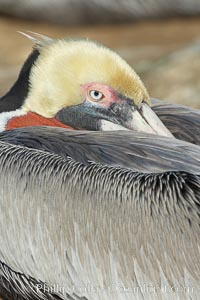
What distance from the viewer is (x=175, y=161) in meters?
3.76

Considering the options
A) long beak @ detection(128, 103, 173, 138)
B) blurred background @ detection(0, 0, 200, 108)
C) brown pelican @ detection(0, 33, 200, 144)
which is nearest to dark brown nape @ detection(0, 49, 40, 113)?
brown pelican @ detection(0, 33, 200, 144)

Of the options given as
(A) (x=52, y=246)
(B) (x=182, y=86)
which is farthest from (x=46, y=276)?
(B) (x=182, y=86)

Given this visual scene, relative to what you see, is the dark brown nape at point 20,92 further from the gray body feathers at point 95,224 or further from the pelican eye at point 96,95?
the gray body feathers at point 95,224

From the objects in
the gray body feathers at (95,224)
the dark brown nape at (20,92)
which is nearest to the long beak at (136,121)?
the dark brown nape at (20,92)

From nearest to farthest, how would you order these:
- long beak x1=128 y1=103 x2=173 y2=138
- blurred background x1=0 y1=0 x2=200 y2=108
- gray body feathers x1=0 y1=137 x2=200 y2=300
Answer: gray body feathers x1=0 y1=137 x2=200 y2=300, long beak x1=128 y1=103 x2=173 y2=138, blurred background x1=0 y1=0 x2=200 y2=108

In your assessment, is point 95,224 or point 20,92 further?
point 20,92

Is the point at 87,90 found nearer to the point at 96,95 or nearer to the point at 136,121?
the point at 96,95

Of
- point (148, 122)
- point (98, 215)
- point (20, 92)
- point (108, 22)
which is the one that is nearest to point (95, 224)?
point (98, 215)

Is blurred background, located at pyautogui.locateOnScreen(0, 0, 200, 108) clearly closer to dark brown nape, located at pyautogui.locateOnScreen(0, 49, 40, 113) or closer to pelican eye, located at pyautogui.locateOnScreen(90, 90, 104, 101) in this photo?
dark brown nape, located at pyautogui.locateOnScreen(0, 49, 40, 113)

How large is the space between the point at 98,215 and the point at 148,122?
70 cm

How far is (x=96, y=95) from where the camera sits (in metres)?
4.27

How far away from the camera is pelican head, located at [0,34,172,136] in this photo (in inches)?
167

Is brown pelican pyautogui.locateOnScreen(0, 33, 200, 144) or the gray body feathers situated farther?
brown pelican pyautogui.locateOnScreen(0, 33, 200, 144)

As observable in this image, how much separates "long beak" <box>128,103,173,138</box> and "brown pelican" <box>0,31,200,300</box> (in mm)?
188
